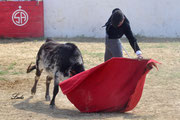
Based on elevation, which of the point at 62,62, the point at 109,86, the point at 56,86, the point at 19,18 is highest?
the point at 19,18

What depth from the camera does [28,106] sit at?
5.88 m

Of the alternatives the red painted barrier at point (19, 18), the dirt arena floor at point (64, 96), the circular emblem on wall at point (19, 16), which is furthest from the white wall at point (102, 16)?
the dirt arena floor at point (64, 96)

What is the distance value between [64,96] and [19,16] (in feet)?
22.9

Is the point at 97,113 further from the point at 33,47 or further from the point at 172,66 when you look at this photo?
the point at 33,47

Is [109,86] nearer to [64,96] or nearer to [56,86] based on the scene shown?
[56,86]

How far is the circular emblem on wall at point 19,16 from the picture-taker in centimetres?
1281

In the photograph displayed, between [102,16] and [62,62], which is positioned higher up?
[102,16]

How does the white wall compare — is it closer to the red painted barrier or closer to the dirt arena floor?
the red painted barrier

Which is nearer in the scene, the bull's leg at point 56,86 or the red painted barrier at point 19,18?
the bull's leg at point 56,86

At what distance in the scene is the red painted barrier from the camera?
504 inches

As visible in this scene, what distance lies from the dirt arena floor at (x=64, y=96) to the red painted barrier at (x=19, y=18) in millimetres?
681

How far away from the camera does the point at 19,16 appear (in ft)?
42.1

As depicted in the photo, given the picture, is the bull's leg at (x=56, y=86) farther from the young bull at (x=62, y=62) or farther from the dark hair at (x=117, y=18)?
the dark hair at (x=117, y=18)

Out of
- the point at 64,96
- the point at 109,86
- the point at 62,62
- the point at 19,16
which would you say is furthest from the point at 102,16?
the point at 109,86
